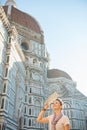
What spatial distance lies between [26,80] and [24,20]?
13.4 meters

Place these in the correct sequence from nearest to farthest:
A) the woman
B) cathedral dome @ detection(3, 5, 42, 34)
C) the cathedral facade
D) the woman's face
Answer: the woman < the woman's face < the cathedral facade < cathedral dome @ detection(3, 5, 42, 34)

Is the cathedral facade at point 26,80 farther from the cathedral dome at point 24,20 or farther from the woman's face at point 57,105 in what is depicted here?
the woman's face at point 57,105

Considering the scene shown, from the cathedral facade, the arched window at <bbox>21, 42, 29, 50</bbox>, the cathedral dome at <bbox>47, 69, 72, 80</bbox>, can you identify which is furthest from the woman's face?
the cathedral dome at <bbox>47, 69, 72, 80</bbox>

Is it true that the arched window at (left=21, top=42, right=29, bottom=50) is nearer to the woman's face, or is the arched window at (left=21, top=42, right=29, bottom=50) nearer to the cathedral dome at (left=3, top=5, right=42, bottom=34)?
the cathedral dome at (left=3, top=5, right=42, bottom=34)

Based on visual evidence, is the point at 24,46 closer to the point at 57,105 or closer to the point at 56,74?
the point at 56,74

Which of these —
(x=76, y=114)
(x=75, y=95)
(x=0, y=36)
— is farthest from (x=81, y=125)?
(x=0, y=36)

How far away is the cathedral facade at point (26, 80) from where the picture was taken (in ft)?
71.8

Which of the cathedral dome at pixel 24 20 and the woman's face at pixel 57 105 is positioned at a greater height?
the cathedral dome at pixel 24 20

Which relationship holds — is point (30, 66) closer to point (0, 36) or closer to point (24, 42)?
point (24, 42)

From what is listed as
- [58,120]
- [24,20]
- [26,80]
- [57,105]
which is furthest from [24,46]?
[58,120]

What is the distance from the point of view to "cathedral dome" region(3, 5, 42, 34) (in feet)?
120

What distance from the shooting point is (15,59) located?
84.2ft

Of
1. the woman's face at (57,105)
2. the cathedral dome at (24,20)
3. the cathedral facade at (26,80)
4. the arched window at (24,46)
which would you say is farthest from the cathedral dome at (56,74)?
the woman's face at (57,105)

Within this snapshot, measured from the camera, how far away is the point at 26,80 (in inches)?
1179
